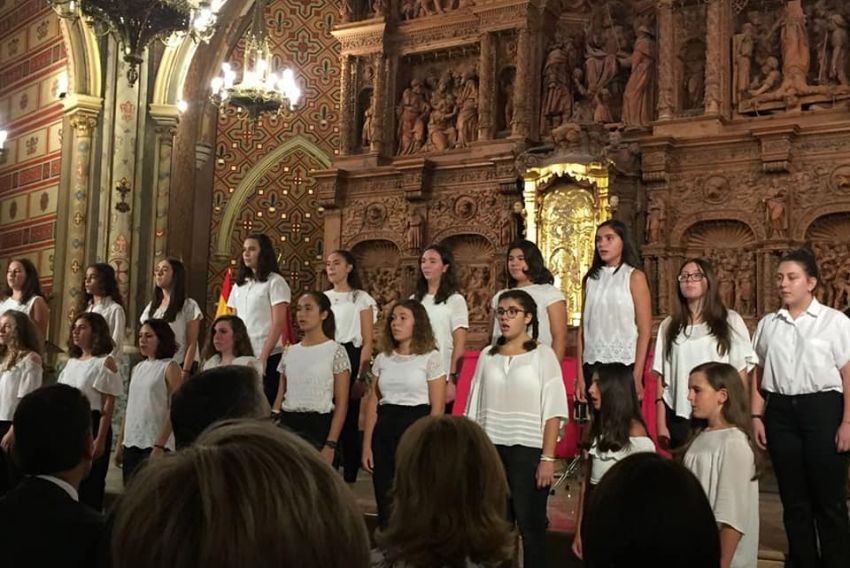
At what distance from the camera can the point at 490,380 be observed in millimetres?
4637

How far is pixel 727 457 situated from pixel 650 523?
259cm

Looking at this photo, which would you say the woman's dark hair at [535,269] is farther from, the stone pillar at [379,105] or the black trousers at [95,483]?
the stone pillar at [379,105]

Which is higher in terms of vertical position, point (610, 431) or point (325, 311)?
point (325, 311)

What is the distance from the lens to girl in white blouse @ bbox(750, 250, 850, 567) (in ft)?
14.1

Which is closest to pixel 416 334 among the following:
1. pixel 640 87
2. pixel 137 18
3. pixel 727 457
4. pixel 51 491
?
pixel 727 457

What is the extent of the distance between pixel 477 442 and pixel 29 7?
1152 centimetres

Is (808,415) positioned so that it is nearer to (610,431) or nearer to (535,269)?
(610,431)

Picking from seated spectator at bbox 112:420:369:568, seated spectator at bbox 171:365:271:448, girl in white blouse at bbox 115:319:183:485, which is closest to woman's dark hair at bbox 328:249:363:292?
girl in white blouse at bbox 115:319:183:485

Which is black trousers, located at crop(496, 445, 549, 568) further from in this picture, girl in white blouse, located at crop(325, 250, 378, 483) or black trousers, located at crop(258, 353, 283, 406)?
black trousers, located at crop(258, 353, 283, 406)

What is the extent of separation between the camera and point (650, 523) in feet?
5.01

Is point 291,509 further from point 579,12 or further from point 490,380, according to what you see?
point 579,12

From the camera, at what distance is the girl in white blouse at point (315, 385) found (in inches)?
215

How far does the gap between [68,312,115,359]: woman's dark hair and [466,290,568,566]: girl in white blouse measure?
2.49 metres

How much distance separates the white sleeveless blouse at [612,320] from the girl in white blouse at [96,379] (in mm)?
2756
